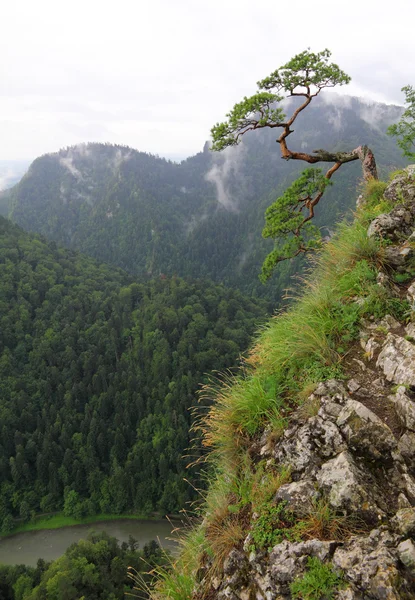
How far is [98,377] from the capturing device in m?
79.8

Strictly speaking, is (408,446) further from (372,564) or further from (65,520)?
(65,520)

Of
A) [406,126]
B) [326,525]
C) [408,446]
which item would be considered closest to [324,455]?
[326,525]

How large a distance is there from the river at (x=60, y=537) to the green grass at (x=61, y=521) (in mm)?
532

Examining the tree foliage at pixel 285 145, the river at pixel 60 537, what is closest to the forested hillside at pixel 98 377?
the river at pixel 60 537

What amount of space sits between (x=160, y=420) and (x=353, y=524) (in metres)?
72.9

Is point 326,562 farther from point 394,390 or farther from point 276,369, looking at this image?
point 276,369

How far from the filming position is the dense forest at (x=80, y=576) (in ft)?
115

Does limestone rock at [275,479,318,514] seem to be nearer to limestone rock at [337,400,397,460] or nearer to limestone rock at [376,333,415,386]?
limestone rock at [337,400,397,460]

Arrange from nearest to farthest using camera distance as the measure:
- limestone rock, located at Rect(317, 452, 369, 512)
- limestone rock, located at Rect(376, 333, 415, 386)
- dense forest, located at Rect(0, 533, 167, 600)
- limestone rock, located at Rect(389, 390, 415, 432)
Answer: limestone rock, located at Rect(317, 452, 369, 512) < limestone rock, located at Rect(389, 390, 415, 432) < limestone rock, located at Rect(376, 333, 415, 386) < dense forest, located at Rect(0, 533, 167, 600)

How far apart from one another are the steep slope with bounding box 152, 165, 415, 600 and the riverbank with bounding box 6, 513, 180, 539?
6581cm

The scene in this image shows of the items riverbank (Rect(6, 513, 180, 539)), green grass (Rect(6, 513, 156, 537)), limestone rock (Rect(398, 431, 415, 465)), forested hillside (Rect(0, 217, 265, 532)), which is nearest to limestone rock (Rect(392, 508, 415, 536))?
limestone rock (Rect(398, 431, 415, 465))

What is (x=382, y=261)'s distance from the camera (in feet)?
20.0

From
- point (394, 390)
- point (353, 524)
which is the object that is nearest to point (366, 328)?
point (394, 390)

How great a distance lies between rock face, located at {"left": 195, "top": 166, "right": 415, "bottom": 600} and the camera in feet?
10.1
